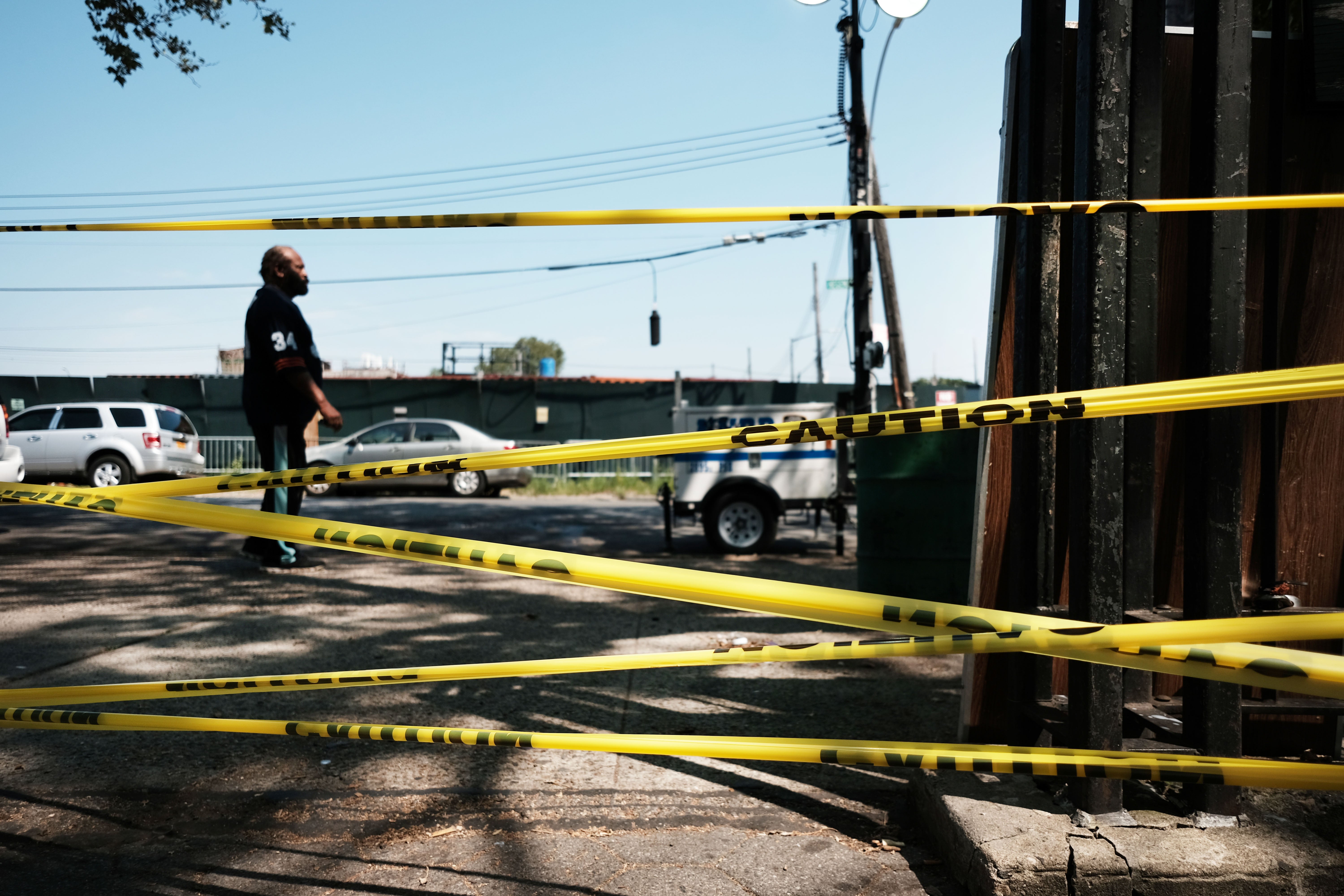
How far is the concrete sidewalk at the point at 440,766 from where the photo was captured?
2098mm

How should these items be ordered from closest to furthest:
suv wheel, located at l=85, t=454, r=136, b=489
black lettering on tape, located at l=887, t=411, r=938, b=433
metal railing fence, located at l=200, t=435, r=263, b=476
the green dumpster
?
black lettering on tape, located at l=887, t=411, r=938, b=433, the green dumpster, suv wheel, located at l=85, t=454, r=136, b=489, metal railing fence, located at l=200, t=435, r=263, b=476

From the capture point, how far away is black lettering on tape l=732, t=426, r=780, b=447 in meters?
1.65

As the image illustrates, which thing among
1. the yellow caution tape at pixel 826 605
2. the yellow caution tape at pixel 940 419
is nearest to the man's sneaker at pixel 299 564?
the yellow caution tape at pixel 826 605

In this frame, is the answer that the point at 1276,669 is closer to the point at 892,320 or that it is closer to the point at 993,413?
the point at 993,413

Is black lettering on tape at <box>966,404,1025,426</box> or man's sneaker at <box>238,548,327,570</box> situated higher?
black lettering on tape at <box>966,404,1025,426</box>

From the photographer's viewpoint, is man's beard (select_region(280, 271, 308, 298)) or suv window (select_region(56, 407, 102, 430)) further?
suv window (select_region(56, 407, 102, 430))

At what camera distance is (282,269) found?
5.68 metres

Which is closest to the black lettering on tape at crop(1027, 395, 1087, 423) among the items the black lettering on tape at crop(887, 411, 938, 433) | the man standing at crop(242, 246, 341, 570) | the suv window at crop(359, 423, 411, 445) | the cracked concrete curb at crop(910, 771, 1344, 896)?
the black lettering on tape at crop(887, 411, 938, 433)

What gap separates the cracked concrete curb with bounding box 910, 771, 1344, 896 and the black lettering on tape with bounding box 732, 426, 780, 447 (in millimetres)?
1041

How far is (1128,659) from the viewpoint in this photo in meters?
1.47

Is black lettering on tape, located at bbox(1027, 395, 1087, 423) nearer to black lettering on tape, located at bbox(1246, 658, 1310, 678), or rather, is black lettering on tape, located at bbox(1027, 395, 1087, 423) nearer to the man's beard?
black lettering on tape, located at bbox(1246, 658, 1310, 678)


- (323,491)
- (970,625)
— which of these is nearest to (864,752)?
(970,625)

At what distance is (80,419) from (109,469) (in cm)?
107

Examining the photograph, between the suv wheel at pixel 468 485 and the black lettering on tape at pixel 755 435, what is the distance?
49.7ft
